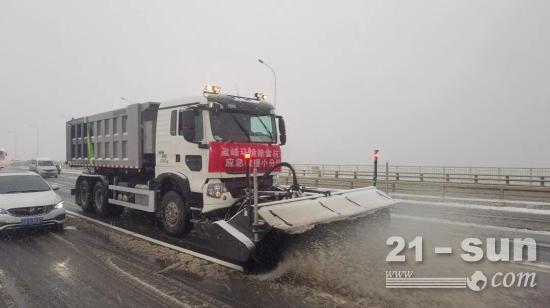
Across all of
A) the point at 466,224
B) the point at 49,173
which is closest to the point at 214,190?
the point at 466,224

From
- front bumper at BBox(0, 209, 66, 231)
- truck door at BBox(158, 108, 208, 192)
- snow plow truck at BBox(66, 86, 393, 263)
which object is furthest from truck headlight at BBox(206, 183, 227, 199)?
front bumper at BBox(0, 209, 66, 231)

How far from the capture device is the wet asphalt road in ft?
15.9

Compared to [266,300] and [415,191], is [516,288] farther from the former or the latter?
[415,191]

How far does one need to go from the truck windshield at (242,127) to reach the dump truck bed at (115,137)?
2203 millimetres

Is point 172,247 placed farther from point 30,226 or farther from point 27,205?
point 27,205

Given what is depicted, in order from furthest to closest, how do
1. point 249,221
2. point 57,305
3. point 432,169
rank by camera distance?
point 432,169
point 249,221
point 57,305

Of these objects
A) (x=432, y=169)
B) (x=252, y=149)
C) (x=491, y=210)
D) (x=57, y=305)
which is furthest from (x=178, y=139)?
Answer: (x=432, y=169)

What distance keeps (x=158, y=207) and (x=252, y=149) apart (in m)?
2.69

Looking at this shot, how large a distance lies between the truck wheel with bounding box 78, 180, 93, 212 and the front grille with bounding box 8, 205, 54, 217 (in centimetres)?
324

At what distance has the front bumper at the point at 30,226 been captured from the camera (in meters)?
8.11

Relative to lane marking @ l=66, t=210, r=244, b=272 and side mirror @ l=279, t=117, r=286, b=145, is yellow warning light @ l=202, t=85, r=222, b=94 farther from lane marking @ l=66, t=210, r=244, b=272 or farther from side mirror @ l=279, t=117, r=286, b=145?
lane marking @ l=66, t=210, r=244, b=272

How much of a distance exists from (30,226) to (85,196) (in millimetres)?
3864

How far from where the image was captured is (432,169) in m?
32.0

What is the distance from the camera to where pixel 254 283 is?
18.1ft
